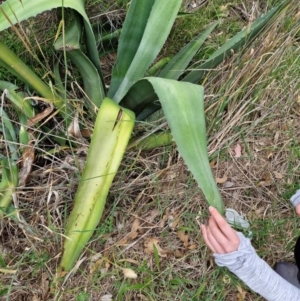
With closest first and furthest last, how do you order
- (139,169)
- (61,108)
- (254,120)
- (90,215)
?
1. (90,215)
2. (61,108)
3. (139,169)
4. (254,120)

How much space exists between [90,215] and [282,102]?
915 millimetres

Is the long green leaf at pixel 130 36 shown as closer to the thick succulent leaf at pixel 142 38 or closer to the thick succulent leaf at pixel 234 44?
the thick succulent leaf at pixel 142 38

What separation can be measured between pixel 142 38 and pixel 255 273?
774mm

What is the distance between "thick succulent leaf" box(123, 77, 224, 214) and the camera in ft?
3.03

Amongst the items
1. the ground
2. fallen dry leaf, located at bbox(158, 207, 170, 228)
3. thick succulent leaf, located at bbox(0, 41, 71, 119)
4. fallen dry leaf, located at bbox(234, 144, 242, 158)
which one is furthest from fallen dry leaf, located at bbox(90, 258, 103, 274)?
fallen dry leaf, located at bbox(234, 144, 242, 158)

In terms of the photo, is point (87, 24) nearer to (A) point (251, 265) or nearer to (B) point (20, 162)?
(B) point (20, 162)

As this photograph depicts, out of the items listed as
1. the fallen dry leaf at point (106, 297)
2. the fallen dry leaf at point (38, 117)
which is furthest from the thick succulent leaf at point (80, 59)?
the fallen dry leaf at point (106, 297)

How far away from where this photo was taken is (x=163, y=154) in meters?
1.43

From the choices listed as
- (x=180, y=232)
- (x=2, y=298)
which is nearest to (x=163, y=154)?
(x=180, y=232)

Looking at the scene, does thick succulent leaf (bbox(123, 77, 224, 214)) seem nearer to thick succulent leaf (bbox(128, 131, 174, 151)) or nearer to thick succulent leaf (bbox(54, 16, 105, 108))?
thick succulent leaf (bbox(54, 16, 105, 108))

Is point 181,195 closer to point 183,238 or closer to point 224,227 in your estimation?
point 183,238

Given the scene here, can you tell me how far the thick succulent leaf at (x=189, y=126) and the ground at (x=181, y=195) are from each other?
1.15ft

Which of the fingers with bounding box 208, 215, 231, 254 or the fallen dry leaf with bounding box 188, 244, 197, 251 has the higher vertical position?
the fingers with bounding box 208, 215, 231, 254

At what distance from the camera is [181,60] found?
4.40 feet
